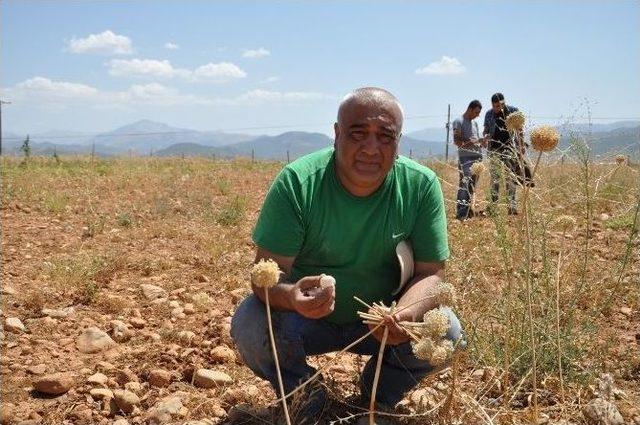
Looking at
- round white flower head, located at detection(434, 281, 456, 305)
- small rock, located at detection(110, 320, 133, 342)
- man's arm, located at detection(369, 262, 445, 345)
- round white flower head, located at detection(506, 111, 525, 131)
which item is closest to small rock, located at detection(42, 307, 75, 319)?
small rock, located at detection(110, 320, 133, 342)

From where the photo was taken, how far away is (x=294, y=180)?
2.32m

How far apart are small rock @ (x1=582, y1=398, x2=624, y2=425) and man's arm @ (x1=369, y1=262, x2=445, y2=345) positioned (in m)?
0.71

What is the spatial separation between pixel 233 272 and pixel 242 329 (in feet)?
7.60

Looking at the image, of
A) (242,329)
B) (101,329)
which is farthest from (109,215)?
(242,329)

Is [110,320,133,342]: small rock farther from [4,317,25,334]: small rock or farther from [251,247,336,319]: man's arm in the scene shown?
[251,247,336,319]: man's arm

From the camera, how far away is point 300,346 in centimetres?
236

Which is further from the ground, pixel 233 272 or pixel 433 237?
pixel 433 237

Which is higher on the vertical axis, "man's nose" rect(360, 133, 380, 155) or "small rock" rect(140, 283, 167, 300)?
"man's nose" rect(360, 133, 380, 155)

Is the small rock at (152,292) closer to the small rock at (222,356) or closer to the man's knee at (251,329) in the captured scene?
the small rock at (222,356)

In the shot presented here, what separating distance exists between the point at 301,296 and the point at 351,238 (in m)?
0.49

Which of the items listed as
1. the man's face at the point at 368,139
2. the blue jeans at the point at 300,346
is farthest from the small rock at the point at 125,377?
the man's face at the point at 368,139

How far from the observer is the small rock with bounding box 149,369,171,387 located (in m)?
2.73

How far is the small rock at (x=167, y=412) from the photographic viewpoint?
2408mm

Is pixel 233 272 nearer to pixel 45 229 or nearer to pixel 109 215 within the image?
pixel 45 229
